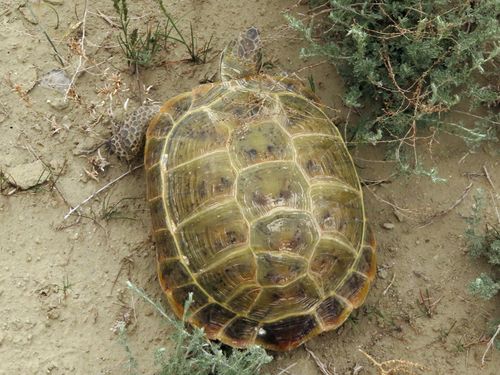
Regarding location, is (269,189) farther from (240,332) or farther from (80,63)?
(80,63)

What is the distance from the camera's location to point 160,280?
11.7 feet

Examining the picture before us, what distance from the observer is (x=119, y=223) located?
3.80 m

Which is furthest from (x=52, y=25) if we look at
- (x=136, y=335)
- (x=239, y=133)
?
(x=136, y=335)

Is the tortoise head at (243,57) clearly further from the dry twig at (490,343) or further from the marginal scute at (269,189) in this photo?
the dry twig at (490,343)

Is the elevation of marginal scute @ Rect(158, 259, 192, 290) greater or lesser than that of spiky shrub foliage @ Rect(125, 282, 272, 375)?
greater

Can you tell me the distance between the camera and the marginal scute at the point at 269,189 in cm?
323

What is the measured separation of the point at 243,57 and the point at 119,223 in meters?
1.11

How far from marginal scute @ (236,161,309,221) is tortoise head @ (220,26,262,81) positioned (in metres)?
0.70

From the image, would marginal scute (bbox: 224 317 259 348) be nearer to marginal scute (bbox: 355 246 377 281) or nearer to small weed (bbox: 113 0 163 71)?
marginal scute (bbox: 355 246 377 281)

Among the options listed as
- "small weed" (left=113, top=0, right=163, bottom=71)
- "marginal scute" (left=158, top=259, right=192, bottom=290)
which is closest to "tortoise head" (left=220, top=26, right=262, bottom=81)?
"small weed" (left=113, top=0, right=163, bottom=71)

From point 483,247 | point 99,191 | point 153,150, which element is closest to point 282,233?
point 153,150

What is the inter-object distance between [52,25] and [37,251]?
50.6 inches

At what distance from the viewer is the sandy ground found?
3.66 m

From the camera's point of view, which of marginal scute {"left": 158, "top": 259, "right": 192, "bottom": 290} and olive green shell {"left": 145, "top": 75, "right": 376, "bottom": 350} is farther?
marginal scute {"left": 158, "top": 259, "right": 192, "bottom": 290}
